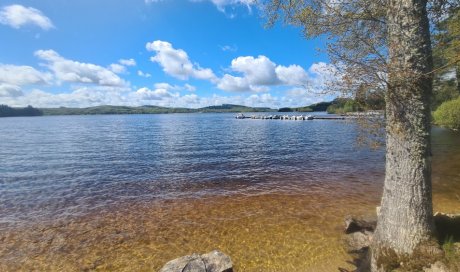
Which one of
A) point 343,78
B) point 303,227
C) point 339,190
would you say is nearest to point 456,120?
point 339,190

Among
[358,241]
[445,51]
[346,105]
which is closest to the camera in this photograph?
[346,105]

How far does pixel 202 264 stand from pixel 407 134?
679 cm

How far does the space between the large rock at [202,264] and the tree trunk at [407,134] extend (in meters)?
4.25

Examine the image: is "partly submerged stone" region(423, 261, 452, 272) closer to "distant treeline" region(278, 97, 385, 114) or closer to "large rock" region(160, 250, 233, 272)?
"distant treeline" region(278, 97, 385, 114)

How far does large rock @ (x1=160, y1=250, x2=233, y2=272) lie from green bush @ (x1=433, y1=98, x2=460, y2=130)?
53556 mm

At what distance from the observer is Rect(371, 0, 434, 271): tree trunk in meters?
6.69

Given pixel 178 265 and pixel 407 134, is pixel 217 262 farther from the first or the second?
pixel 407 134

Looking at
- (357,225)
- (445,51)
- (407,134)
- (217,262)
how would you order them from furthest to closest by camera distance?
(357,225) → (217,262) → (445,51) → (407,134)

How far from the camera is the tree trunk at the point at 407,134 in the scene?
6691mm

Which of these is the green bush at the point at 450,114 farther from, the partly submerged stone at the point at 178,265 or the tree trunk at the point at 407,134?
the partly submerged stone at the point at 178,265

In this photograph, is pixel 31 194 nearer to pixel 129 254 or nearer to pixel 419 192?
pixel 129 254

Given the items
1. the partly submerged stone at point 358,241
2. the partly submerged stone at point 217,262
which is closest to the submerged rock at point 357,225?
the partly submerged stone at point 358,241

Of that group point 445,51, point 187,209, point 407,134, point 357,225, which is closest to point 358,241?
point 357,225

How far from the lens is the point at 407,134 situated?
6.89 m
